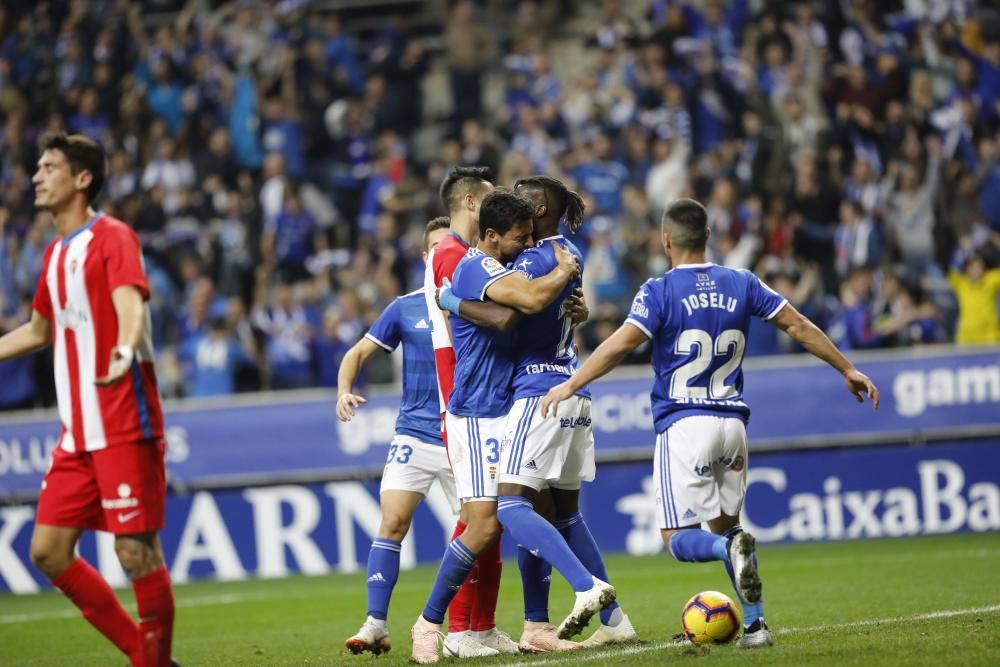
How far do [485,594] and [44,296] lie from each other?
9.18 ft

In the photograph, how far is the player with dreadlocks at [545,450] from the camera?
22.9ft

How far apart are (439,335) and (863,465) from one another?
706 centimetres

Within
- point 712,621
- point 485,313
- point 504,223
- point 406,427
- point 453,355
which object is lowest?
point 712,621

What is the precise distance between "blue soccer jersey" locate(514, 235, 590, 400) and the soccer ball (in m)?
1.19

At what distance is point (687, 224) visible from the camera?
23.3 ft

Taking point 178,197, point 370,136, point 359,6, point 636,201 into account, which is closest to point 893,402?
point 636,201

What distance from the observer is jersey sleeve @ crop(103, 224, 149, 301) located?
5.90m

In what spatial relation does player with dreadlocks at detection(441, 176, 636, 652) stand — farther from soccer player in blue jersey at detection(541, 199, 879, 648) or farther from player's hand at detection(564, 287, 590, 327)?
soccer player in blue jersey at detection(541, 199, 879, 648)

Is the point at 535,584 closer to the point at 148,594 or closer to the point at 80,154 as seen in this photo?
the point at 148,594

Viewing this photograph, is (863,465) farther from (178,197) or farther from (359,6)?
(359,6)

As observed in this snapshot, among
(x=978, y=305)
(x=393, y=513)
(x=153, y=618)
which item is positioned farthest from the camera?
(x=978, y=305)

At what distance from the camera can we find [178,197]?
1872cm

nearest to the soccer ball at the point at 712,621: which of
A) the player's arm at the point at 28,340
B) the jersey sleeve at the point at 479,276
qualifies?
the jersey sleeve at the point at 479,276

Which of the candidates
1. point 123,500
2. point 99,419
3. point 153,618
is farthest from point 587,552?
point 99,419
